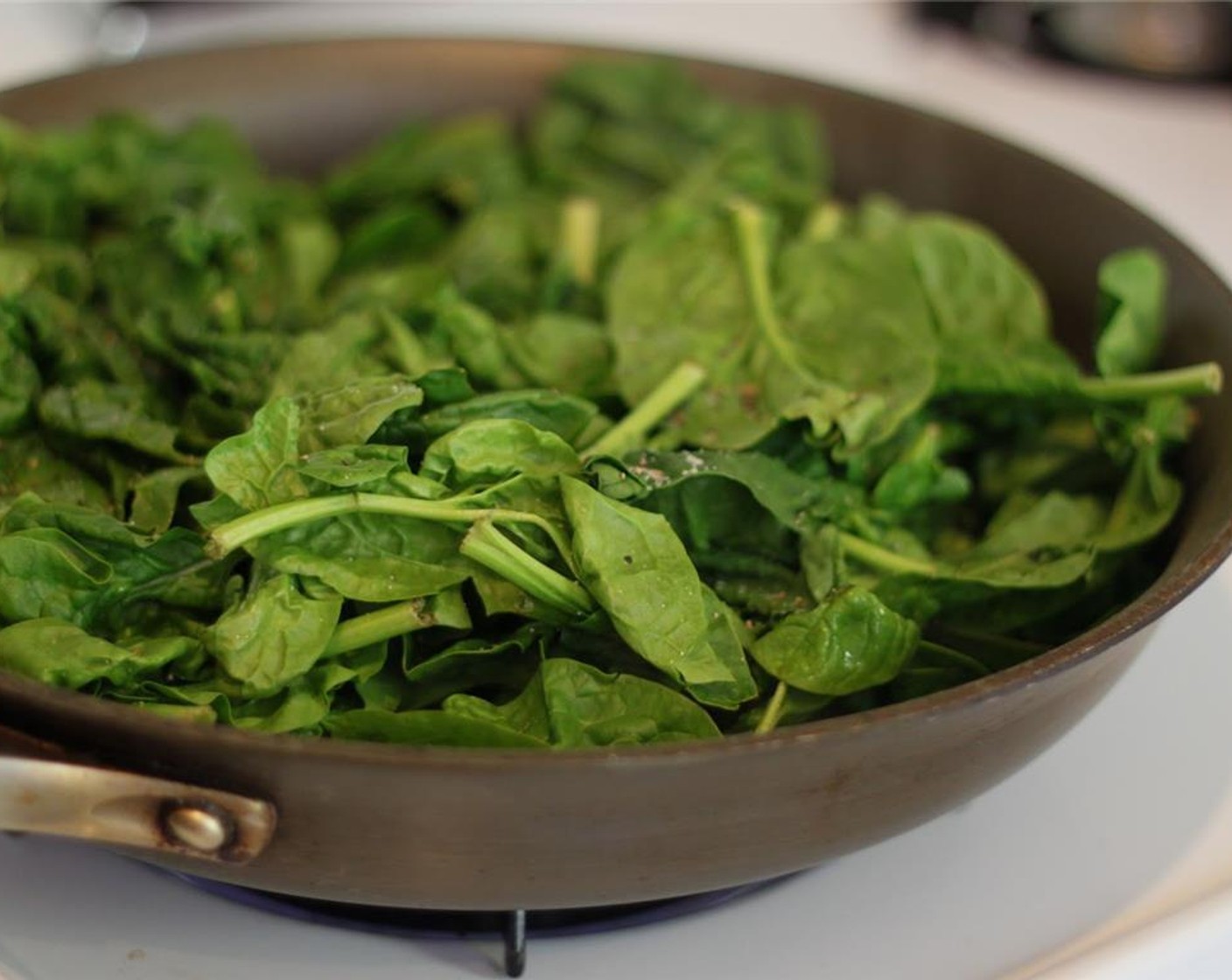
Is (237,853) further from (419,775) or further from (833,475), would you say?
(833,475)

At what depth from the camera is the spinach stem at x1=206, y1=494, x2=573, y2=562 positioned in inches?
26.5

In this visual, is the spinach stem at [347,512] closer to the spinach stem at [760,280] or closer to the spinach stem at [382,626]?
the spinach stem at [382,626]

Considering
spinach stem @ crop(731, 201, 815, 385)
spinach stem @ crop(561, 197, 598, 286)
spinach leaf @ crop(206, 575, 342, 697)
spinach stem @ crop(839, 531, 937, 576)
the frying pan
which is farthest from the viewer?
spinach stem @ crop(561, 197, 598, 286)

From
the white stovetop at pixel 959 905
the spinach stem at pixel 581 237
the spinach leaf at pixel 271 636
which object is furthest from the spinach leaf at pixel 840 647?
the spinach stem at pixel 581 237

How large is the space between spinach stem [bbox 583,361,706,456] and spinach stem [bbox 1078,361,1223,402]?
25 cm

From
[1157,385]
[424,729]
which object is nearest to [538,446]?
[424,729]

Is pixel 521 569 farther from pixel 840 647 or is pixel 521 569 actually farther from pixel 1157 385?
pixel 1157 385

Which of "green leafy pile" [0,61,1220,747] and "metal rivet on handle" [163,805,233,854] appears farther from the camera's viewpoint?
"green leafy pile" [0,61,1220,747]

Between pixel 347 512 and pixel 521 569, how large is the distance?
0.09 meters

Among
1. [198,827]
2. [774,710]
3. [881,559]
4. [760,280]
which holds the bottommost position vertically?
[198,827]

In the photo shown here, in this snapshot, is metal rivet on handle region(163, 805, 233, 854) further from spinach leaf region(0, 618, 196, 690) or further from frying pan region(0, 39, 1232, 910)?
spinach leaf region(0, 618, 196, 690)

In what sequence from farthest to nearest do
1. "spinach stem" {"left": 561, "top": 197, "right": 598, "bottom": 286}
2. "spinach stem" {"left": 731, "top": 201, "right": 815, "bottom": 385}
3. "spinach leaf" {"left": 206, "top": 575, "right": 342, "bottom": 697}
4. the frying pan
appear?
"spinach stem" {"left": 561, "top": 197, "right": 598, "bottom": 286}
"spinach stem" {"left": 731, "top": 201, "right": 815, "bottom": 385}
"spinach leaf" {"left": 206, "top": 575, "right": 342, "bottom": 697}
the frying pan

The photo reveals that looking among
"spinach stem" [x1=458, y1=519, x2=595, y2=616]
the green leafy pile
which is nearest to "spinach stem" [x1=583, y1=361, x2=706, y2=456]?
the green leafy pile

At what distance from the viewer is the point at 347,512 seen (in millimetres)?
693
